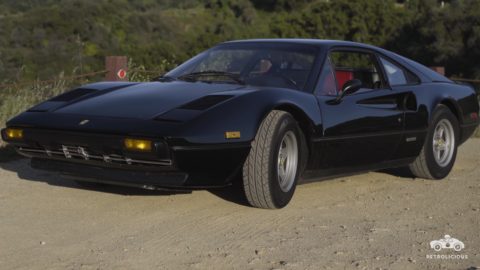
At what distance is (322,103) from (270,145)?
72 cm

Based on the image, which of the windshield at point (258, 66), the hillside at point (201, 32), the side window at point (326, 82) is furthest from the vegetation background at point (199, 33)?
the side window at point (326, 82)

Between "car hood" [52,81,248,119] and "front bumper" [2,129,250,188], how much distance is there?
0.22 metres

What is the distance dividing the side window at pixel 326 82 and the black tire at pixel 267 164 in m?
0.55

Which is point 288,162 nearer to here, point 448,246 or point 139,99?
point 139,99

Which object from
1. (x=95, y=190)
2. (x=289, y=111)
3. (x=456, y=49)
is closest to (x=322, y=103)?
(x=289, y=111)

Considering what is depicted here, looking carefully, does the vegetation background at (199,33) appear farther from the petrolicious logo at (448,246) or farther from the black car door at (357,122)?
the petrolicious logo at (448,246)

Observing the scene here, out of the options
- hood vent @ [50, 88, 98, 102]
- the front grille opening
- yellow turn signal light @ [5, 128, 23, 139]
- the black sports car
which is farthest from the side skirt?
yellow turn signal light @ [5, 128, 23, 139]

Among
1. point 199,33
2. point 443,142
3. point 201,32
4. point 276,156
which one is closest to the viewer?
point 276,156

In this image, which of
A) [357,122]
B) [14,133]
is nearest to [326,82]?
[357,122]

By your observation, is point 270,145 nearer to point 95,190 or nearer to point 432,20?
point 95,190

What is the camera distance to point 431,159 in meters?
5.36

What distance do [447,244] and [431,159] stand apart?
2.16 metres

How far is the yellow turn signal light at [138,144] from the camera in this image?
134 inches

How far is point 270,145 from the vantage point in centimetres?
373
